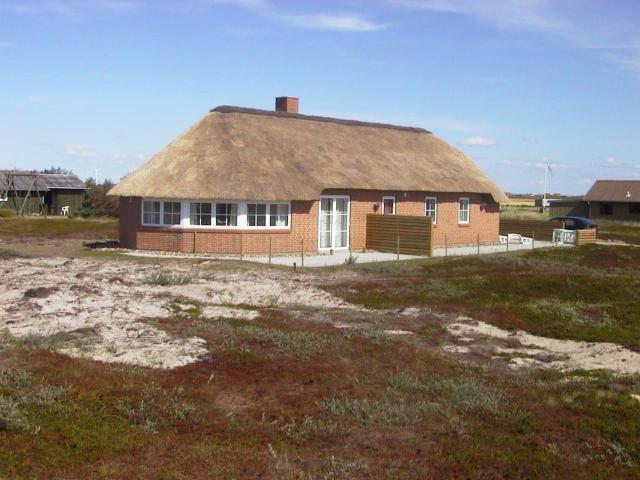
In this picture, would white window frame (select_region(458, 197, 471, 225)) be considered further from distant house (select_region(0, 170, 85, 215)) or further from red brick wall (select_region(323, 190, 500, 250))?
distant house (select_region(0, 170, 85, 215))

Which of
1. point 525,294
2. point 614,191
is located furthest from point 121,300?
point 614,191

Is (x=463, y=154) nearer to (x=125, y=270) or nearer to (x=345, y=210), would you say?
(x=345, y=210)

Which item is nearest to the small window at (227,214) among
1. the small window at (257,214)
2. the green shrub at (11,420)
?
the small window at (257,214)

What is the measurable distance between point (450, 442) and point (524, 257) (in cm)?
2549

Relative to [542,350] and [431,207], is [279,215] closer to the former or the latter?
[431,207]

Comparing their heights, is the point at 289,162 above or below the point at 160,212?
above

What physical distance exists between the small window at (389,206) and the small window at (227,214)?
812 cm

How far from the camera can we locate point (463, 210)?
41.8m

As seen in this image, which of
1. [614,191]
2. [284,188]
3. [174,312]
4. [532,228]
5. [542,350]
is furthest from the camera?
[614,191]

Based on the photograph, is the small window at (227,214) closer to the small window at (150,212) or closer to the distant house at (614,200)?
the small window at (150,212)

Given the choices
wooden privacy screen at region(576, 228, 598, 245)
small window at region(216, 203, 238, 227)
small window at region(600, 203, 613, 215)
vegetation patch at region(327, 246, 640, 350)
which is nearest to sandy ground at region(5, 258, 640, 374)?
vegetation patch at region(327, 246, 640, 350)

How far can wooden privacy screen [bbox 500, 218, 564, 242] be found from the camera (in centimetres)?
4666

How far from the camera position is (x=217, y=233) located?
32.1m

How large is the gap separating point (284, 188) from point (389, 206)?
6933 millimetres
